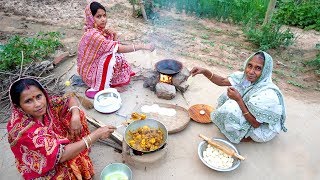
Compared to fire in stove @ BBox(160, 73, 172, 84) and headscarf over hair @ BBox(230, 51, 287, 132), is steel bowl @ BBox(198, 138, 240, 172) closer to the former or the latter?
headscarf over hair @ BBox(230, 51, 287, 132)

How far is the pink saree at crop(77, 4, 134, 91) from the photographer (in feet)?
13.8

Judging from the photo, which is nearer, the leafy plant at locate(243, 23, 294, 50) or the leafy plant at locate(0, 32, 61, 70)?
the leafy plant at locate(0, 32, 61, 70)

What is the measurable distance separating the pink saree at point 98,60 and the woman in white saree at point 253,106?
177 centimetres

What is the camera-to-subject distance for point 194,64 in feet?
17.7

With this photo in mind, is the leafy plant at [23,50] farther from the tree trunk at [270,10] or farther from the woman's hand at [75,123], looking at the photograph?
the tree trunk at [270,10]

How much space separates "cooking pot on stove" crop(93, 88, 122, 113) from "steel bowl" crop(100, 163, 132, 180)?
1164 mm

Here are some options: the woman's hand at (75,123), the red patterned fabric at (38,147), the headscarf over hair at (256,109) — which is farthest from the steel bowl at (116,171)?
the headscarf over hair at (256,109)

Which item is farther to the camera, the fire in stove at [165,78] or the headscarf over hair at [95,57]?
the fire in stove at [165,78]

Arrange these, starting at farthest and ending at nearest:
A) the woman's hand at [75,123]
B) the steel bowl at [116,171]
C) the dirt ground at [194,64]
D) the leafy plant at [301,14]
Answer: the leafy plant at [301,14] → the dirt ground at [194,64] → the steel bowl at [116,171] → the woman's hand at [75,123]

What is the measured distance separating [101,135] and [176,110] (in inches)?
64.9

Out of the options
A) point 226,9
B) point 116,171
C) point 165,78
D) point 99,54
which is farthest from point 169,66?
point 226,9

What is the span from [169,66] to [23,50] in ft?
8.35

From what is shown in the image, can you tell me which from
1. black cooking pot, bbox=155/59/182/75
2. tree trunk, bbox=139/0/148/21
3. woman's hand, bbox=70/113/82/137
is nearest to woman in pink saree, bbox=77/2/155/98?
black cooking pot, bbox=155/59/182/75

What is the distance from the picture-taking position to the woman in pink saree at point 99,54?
4164 mm
